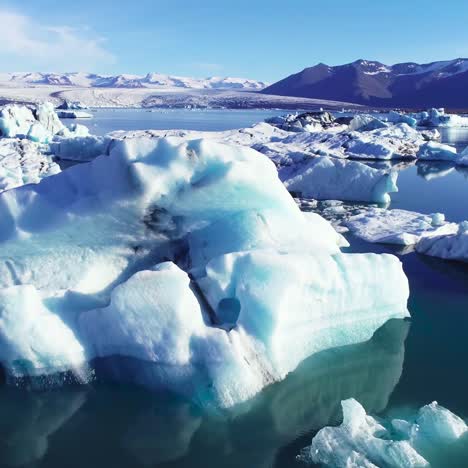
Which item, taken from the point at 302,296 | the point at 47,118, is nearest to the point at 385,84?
the point at 47,118

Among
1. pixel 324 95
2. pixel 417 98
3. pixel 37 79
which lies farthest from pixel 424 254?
pixel 37 79

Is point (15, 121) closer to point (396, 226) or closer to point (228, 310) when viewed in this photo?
point (396, 226)

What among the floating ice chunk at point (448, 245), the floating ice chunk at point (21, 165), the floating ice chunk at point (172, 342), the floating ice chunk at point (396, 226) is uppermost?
the floating ice chunk at point (172, 342)

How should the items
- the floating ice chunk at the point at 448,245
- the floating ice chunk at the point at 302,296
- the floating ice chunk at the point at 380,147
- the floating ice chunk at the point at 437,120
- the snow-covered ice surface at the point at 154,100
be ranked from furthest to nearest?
the snow-covered ice surface at the point at 154,100 → the floating ice chunk at the point at 437,120 → the floating ice chunk at the point at 380,147 → the floating ice chunk at the point at 448,245 → the floating ice chunk at the point at 302,296

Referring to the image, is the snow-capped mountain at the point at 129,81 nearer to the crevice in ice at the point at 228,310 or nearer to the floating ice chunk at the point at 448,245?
the floating ice chunk at the point at 448,245

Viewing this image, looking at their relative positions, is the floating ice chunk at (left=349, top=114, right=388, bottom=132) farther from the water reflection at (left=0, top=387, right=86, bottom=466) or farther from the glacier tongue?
the water reflection at (left=0, top=387, right=86, bottom=466)

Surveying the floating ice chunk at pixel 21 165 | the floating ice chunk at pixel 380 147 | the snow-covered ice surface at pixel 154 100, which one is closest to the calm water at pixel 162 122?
the floating ice chunk at pixel 21 165

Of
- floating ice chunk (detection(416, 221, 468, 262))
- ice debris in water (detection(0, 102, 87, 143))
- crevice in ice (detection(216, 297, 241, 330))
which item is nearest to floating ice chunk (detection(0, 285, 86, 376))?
crevice in ice (detection(216, 297, 241, 330))
